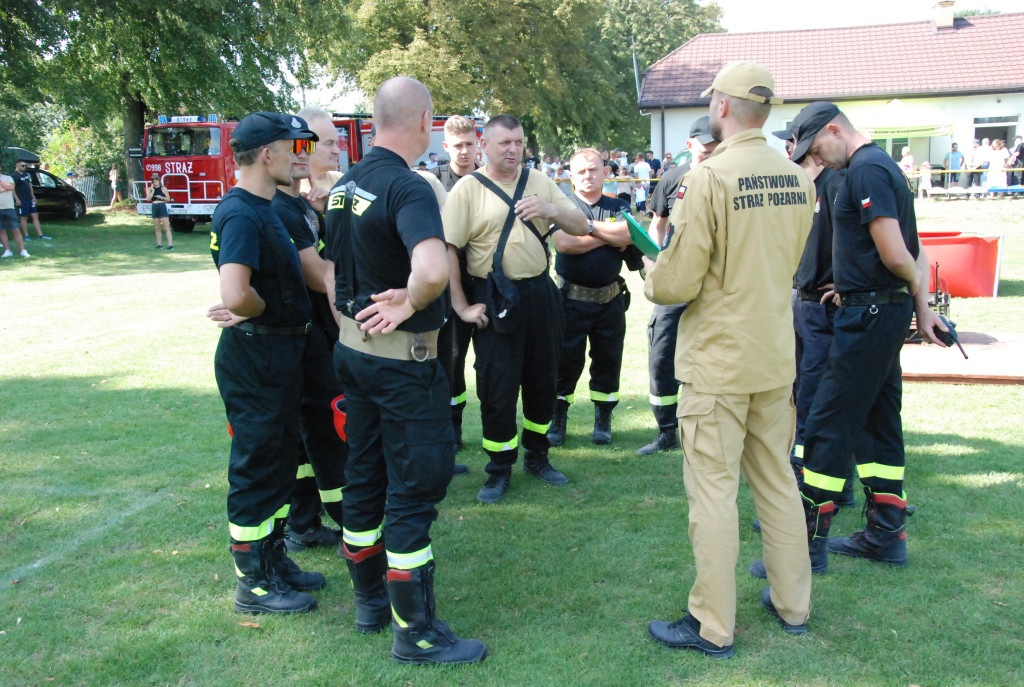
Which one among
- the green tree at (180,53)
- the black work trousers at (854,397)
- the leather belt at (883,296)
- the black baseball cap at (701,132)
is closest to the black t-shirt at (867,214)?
the leather belt at (883,296)

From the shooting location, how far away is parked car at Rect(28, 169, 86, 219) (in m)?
24.5

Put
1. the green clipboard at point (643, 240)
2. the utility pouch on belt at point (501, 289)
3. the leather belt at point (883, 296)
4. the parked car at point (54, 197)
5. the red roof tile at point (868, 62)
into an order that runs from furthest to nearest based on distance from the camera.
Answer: the red roof tile at point (868, 62), the parked car at point (54, 197), the utility pouch on belt at point (501, 289), the leather belt at point (883, 296), the green clipboard at point (643, 240)

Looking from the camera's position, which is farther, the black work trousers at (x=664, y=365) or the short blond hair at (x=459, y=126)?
the short blond hair at (x=459, y=126)

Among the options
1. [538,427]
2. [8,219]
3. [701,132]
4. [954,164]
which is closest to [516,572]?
[538,427]

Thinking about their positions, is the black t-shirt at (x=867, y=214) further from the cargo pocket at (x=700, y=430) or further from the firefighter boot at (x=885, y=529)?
the cargo pocket at (x=700, y=430)

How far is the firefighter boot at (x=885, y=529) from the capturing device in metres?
4.05

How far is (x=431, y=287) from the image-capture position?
3.08 meters

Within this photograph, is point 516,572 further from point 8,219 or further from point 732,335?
point 8,219

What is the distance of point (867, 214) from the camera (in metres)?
3.79

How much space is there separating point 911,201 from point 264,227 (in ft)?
9.90

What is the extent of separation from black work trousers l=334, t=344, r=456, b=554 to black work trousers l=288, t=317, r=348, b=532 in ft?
1.87

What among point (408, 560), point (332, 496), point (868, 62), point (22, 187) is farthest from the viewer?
point (868, 62)

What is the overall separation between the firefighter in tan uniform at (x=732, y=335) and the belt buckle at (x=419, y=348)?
958 mm

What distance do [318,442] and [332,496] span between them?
32 centimetres
